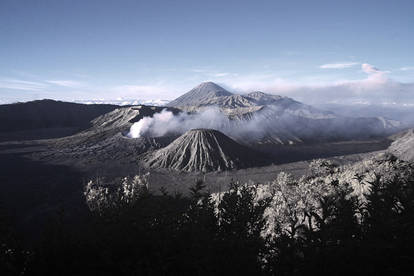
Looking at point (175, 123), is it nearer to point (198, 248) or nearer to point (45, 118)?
point (45, 118)

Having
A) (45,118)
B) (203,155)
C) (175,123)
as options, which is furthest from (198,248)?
(45,118)

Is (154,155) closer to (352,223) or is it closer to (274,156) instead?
(274,156)

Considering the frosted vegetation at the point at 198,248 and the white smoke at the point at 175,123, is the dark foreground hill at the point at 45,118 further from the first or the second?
the frosted vegetation at the point at 198,248

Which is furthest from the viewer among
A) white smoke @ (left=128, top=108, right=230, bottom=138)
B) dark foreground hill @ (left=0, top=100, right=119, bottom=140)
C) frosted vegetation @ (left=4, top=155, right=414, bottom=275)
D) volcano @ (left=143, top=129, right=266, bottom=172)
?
dark foreground hill @ (left=0, top=100, right=119, bottom=140)

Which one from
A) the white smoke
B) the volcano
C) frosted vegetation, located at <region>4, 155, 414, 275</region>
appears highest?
the white smoke

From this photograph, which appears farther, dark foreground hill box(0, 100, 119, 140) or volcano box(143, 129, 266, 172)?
dark foreground hill box(0, 100, 119, 140)

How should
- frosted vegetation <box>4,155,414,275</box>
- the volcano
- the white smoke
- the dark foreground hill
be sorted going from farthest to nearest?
the dark foreground hill < the white smoke < the volcano < frosted vegetation <box>4,155,414,275</box>

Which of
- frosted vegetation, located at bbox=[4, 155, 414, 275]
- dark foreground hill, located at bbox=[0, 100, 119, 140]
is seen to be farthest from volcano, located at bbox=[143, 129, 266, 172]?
dark foreground hill, located at bbox=[0, 100, 119, 140]

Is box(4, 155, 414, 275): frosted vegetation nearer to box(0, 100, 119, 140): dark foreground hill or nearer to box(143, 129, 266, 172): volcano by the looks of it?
box(143, 129, 266, 172): volcano
